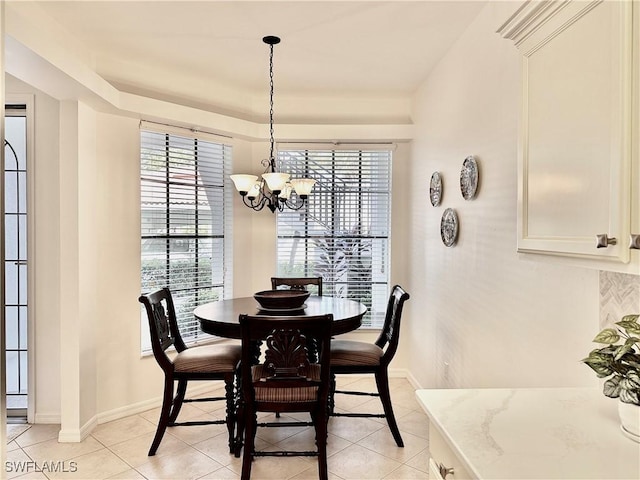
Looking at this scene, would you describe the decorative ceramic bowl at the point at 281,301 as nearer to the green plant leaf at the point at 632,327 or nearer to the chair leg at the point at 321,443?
the chair leg at the point at 321,443

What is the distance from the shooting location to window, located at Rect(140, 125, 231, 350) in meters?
3.49

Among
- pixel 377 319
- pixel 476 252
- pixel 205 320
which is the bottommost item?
pixel 377 319

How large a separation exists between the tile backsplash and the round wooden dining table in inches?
58.0

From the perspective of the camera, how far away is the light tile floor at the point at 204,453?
248cm

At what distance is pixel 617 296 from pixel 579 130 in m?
0.65

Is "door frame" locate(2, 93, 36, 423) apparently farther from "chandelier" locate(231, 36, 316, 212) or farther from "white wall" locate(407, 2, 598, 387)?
"white wall" locate(407, 2, 598, 387)

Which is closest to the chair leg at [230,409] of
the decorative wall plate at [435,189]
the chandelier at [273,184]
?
the chandelier at [273,184]

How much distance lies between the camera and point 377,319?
4285 millimetres

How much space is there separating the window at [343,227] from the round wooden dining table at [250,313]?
36.3 inches

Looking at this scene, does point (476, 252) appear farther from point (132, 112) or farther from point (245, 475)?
point (132, 112)

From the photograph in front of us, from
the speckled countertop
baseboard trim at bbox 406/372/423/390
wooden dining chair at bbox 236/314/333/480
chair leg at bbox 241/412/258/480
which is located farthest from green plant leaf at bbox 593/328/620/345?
baseboard trim at bbox 406/372/423/390

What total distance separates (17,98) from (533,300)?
140 inches

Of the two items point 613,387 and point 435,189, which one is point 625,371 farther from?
point 435,189

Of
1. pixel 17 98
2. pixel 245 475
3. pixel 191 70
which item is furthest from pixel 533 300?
pixel 17 98
